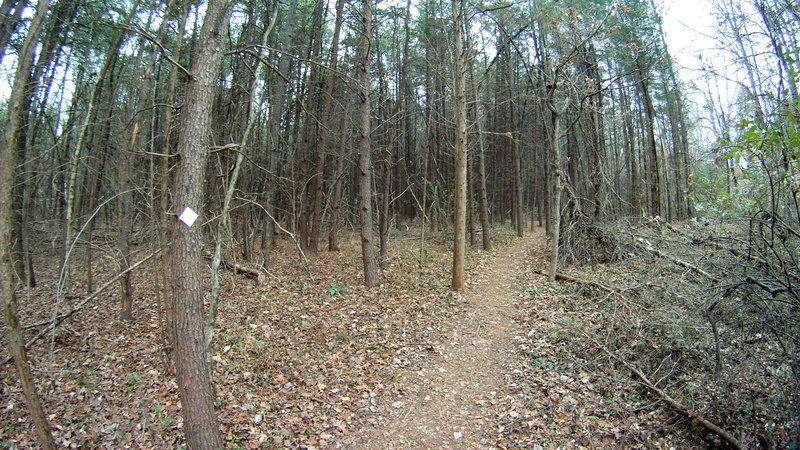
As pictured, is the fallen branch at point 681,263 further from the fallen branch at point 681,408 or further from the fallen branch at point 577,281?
the fallen branch at point 681,408

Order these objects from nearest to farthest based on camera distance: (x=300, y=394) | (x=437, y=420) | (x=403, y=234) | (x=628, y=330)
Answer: (x=437, y=420), (x=300, y=394), (x=628, y=330), (x=403, y=234)

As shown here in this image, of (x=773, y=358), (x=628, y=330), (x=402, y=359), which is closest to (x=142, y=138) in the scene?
(x=402, y=359)

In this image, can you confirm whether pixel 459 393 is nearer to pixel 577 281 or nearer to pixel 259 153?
pixel 577 281

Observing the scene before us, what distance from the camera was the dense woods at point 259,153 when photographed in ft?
13.3

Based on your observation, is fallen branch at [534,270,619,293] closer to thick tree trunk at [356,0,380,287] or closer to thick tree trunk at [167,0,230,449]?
thick tree trunk at [356,0,380,287]

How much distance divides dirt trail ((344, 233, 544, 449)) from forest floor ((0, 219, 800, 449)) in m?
0.02

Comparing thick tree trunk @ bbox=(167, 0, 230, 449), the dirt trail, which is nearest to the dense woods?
thick tree trunk @ bbox=(167, 0, 230, 449)

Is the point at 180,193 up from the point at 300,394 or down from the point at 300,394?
up

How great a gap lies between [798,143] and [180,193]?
527cm

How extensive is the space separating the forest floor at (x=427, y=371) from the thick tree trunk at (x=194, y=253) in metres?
0.81

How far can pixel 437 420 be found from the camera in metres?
5.19

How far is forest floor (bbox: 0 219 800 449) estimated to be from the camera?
454 centimetres

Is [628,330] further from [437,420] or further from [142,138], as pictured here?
[142,138]

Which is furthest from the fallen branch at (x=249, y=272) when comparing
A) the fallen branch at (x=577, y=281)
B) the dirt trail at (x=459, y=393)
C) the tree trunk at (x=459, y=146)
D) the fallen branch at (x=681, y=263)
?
the fallen branch at (x=681, y=263)
